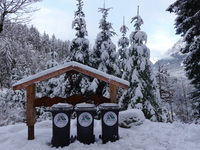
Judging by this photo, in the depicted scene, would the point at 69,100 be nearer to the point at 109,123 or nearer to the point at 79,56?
the point at 109,123

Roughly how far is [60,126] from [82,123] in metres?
0.75

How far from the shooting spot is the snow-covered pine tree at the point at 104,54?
45.6ft

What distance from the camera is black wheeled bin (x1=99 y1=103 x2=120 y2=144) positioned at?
5488 mm

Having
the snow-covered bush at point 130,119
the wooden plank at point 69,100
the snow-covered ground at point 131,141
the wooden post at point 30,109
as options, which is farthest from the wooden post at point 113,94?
the wooden post at point 30,109

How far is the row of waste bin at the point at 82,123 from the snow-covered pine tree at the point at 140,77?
252 inches

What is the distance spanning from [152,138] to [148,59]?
26.1ft

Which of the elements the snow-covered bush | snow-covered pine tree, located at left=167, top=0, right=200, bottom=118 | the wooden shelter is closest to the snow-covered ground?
the wooden shelter

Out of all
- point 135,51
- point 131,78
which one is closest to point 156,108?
point 131,78

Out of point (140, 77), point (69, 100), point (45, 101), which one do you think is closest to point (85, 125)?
point (69, 100)

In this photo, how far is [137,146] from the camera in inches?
196

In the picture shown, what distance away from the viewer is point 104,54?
539 inches

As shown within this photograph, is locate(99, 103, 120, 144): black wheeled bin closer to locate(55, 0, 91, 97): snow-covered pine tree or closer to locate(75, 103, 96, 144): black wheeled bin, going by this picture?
locate(75, 103, 96, 144): black wheeled bin

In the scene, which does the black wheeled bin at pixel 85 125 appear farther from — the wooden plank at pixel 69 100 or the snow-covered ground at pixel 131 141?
the wooden plank at pixel 69 100

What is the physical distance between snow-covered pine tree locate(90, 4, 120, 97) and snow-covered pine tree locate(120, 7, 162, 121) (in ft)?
6.89
